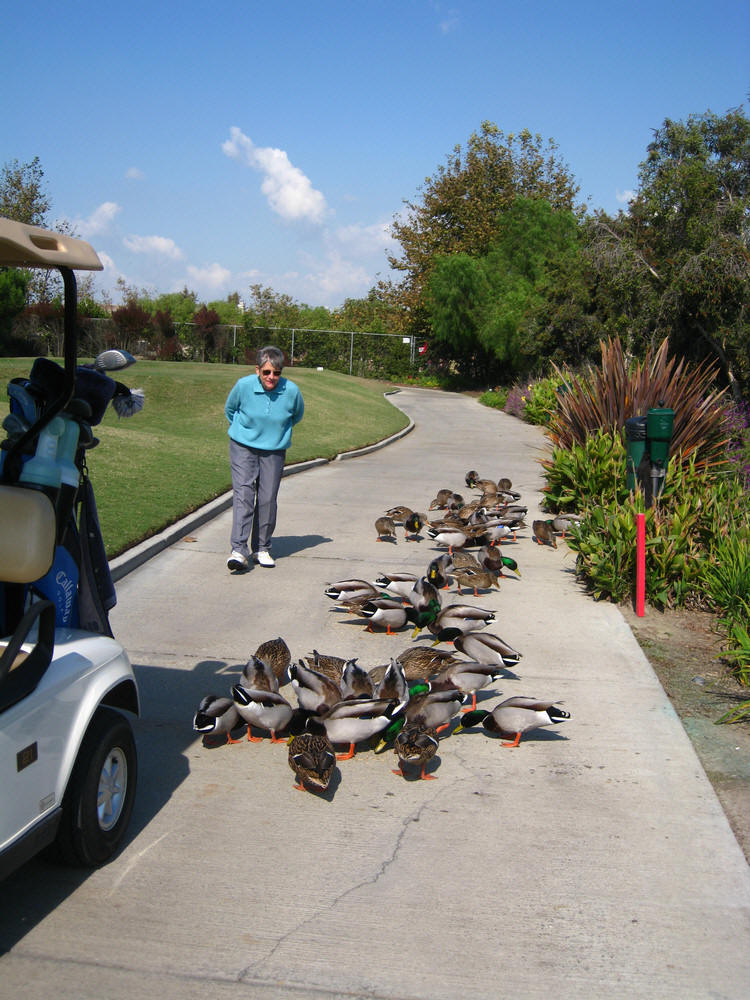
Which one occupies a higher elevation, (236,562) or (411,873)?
(236,562)

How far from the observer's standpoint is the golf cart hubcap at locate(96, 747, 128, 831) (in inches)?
146

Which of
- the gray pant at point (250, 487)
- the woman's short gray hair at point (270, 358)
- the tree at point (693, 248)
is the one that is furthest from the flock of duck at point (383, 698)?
the tree at point (693, 248)

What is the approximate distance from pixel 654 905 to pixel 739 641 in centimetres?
316

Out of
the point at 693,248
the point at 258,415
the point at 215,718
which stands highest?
the point at 693,248

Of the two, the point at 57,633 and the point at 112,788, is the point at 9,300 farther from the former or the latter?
the point at 112,788

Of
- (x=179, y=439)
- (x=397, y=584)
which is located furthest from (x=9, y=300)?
(x=397, y=584)

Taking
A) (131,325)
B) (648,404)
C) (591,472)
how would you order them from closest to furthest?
(591,472) → (648,404) → (131,325)

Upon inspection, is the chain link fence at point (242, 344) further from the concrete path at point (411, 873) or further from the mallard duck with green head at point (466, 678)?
the mallard duck with green head at point (466, 678)

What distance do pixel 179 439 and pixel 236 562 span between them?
933 cm

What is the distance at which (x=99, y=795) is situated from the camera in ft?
12.1

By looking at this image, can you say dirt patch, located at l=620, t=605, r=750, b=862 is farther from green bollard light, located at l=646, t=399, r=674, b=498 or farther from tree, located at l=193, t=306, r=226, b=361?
tree, located at l=193, t=306, r=226, b=361

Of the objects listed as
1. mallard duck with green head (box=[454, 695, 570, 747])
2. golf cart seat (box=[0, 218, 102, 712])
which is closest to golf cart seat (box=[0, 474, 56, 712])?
golf cart seat (box=[0, 218, 102, 712])

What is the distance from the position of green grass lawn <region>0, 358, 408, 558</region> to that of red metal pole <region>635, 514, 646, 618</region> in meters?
4.77

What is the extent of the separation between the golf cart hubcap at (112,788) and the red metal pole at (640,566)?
5.13m
